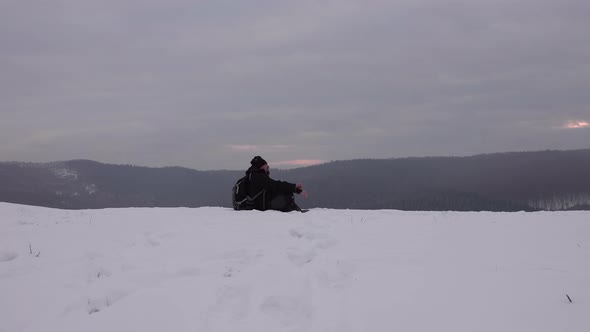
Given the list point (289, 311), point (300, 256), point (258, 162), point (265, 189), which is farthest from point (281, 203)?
point (289, 311)

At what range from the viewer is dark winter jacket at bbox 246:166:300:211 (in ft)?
39.6

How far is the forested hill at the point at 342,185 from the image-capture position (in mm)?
108938

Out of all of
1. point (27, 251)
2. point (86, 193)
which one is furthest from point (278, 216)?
point (86, 193)

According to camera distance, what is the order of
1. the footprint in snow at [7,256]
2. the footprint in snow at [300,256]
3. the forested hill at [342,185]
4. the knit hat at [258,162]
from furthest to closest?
the forested hill at [342,185]
the knit hat at [258,162]
the footprint in snow at [7,256]
the footprint in snow at [300,256]

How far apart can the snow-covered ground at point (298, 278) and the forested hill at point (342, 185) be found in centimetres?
8634

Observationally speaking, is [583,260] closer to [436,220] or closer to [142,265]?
[436,220]

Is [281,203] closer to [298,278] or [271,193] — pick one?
[271,193]

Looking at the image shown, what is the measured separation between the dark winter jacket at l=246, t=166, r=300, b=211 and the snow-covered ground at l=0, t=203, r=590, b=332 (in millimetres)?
3442

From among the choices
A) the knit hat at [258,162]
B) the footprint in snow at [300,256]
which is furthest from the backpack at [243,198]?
the footprint in snow at [300,256]

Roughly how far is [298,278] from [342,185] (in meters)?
136

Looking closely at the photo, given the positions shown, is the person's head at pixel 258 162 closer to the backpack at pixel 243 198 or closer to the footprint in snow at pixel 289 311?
the backpack at pixel 243 198

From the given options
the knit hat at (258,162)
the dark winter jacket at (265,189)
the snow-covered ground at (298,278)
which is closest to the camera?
the snow-covered ground at (298,278)

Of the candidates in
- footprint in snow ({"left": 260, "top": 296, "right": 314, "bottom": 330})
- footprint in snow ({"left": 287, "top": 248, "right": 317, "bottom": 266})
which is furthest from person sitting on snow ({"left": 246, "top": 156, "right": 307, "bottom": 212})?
footprint in snow ({"left": 260, "top": 296, "right": 314, "bottom": 330})

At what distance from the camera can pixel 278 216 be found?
998cm
